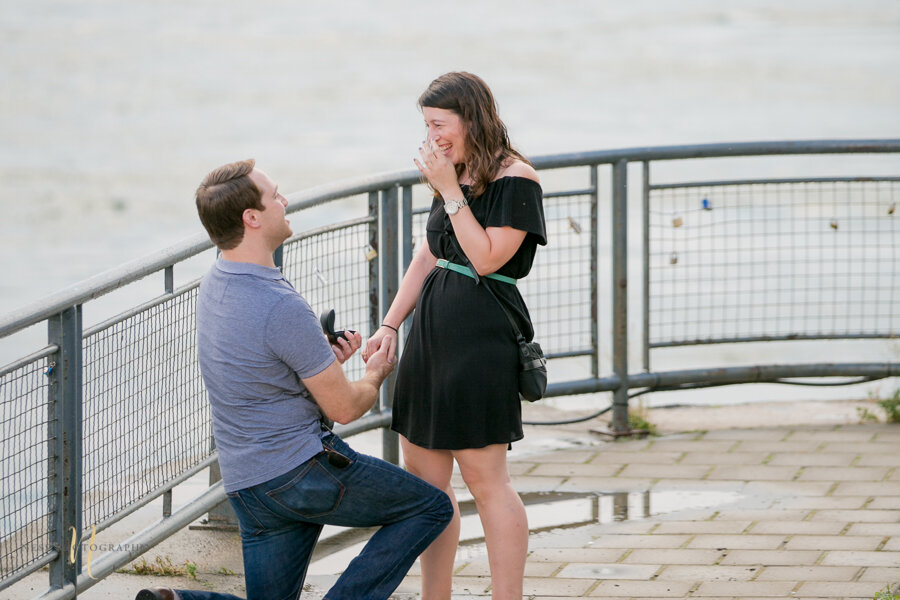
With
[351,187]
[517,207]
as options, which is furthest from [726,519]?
[517,207]

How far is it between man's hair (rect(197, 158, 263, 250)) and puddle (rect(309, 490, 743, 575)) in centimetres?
196

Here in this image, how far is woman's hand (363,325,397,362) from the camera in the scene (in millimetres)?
4320

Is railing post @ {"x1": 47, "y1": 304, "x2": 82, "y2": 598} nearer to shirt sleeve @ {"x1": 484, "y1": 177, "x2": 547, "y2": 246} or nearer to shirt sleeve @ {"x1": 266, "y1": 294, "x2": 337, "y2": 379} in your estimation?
shirt sleeve @ {"x1": 266, "y1": 294, "x2": 337, "y2": 379}

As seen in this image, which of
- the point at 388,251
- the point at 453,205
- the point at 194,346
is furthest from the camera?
the point at 388,251

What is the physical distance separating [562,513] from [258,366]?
2.52 meters

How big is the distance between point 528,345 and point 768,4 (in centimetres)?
4692

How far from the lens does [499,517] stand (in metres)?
4.35

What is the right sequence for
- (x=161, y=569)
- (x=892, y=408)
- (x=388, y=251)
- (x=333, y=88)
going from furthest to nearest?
(x=333, y=88) < (x=892, y=408) < (x=388, y=251) < (x=161, y=569)

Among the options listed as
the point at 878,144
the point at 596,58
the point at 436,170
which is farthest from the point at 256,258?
the point at 596,58

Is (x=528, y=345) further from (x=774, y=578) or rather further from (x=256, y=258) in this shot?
(x=774, y=578)

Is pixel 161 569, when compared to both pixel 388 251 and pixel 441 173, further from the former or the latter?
pixel 441 173

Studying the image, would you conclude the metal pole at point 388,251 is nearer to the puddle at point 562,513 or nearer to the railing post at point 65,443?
the puddle at point 562,513

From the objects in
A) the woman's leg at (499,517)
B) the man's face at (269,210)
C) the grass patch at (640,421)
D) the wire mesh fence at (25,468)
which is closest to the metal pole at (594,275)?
the grass patch at (640,421)

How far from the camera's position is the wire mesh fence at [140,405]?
14.1ft
